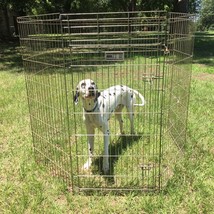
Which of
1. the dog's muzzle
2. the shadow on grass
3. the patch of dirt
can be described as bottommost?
the shadow on grass

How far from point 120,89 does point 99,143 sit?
3.03ft

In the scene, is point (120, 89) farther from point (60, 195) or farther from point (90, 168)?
point (60, 195)

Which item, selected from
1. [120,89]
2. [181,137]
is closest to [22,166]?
[120,89]

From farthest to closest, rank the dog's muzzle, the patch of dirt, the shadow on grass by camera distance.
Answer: the patch of dirt, the shadow on grass, the dog's muzzle

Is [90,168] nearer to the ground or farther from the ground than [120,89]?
nearer to the ground

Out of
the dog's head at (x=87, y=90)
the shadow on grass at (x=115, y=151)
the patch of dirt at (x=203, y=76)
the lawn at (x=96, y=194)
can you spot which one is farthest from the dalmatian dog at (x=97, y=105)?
the patch of dirt at (x=203, y=76)

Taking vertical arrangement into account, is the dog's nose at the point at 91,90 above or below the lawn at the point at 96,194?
above

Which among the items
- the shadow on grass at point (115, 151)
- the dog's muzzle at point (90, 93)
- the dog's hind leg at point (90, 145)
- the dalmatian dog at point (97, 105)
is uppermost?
the dog's muzzle at point (90, 93)

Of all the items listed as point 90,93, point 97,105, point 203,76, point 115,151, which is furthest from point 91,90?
point 203,76

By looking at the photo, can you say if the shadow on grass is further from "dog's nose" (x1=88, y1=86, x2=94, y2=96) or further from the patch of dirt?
the patch of dirt

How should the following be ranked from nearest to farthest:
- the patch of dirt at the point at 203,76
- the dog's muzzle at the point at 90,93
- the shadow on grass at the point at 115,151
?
the dog's muzzle at the point at 90,93 < the shadow on grass at the point at 115,151 < the patch of dirt at the point at 203,76

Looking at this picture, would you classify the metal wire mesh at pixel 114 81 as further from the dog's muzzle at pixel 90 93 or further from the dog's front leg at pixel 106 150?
the dog's muzzle at pixel 90 93

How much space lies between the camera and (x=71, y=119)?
580 centimetres

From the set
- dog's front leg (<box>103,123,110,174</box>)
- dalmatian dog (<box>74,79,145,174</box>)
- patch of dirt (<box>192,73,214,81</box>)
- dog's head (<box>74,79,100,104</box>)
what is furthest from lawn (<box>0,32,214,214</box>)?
patch of dirt (<box>192,73,214,81</box>)
